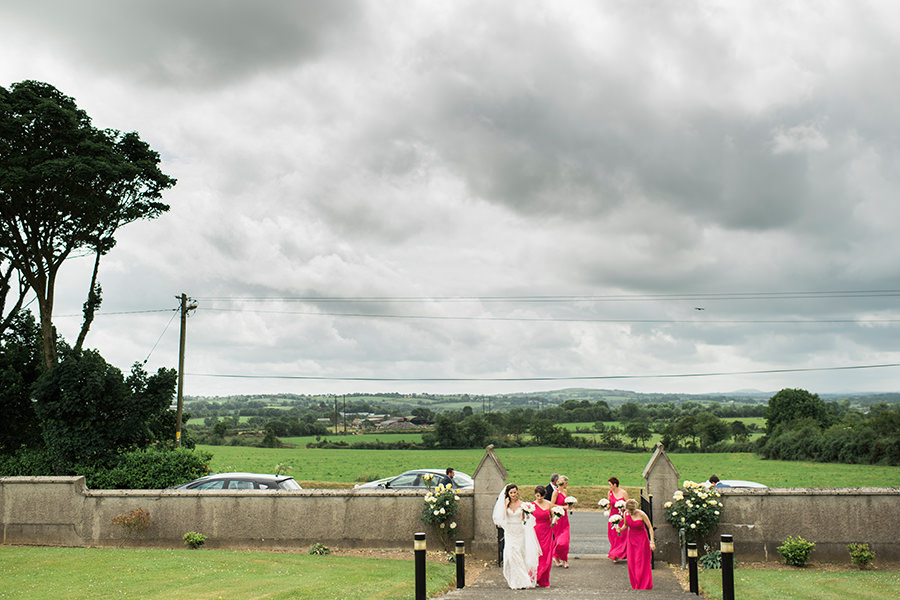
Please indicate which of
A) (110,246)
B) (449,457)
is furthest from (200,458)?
(449,457)

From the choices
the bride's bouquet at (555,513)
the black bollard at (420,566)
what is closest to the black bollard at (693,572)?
the bride's bouquet at (555,513)

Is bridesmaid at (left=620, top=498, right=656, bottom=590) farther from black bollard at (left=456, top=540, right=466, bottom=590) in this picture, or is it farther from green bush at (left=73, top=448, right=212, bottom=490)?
green bush at (left=73, top=448, right=212, bottom=490)

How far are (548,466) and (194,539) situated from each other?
51305mm

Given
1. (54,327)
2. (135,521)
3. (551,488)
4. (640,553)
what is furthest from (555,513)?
(54,327)

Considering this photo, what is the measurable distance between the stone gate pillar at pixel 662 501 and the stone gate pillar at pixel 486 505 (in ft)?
11.5

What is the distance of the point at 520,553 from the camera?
43.6 feet

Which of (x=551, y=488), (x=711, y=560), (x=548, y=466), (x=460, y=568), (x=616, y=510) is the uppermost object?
(x=551, y=488)

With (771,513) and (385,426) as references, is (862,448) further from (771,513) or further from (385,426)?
(385,426)

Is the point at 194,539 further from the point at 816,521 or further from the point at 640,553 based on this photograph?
the point at 816,521

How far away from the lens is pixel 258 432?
100562 millimetres

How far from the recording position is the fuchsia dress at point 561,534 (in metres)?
15.2

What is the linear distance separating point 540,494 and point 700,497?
404 centimetres

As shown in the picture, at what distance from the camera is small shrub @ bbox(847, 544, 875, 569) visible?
15.4 meters

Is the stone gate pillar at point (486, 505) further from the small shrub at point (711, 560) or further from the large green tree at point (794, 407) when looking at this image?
the large green tree at point (794, 407)
